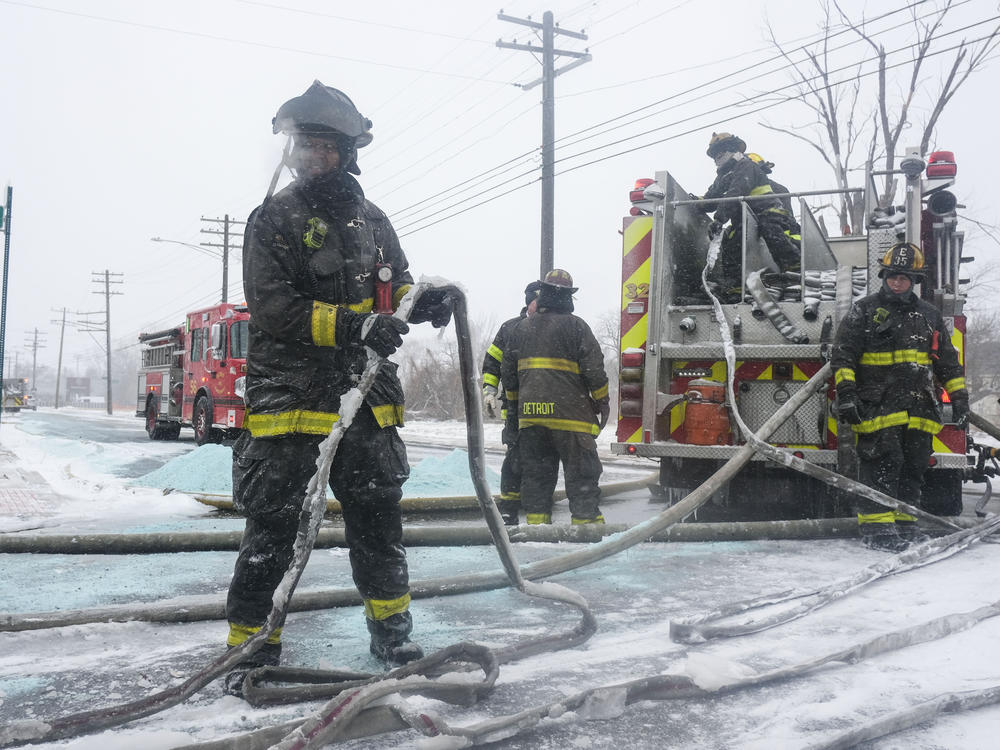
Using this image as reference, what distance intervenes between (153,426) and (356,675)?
1681 centimetres

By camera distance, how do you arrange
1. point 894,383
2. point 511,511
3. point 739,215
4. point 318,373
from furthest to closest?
1. point 739,215
2. point 511,511
3. point 894,383
4. point 318,373

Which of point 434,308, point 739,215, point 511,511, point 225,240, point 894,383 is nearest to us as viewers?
point 434,308

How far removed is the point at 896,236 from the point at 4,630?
492 centimetres

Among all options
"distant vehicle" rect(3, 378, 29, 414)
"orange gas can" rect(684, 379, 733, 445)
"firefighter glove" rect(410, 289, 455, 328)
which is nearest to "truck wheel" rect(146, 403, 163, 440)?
"orange gas can" rect(684, 379, 733, 445)

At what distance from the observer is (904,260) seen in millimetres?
4730

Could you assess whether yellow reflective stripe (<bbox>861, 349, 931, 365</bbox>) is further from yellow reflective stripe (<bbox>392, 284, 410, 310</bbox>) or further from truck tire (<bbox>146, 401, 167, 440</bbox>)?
truck tire (<bbox>146, 401, 167, 440</bbox>)

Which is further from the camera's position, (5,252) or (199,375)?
(199,375)

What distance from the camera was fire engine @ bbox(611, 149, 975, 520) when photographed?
16.6 feet

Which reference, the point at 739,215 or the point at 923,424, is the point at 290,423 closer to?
the point at 923,424

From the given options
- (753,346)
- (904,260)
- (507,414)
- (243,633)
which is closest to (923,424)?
(904,260)

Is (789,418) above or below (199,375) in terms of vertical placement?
below

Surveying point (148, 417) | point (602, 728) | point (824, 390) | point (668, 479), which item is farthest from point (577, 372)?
point (148, 417)

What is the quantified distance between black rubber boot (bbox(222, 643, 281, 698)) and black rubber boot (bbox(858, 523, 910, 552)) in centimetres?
348

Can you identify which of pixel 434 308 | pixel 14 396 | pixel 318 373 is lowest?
pixel 318 373
